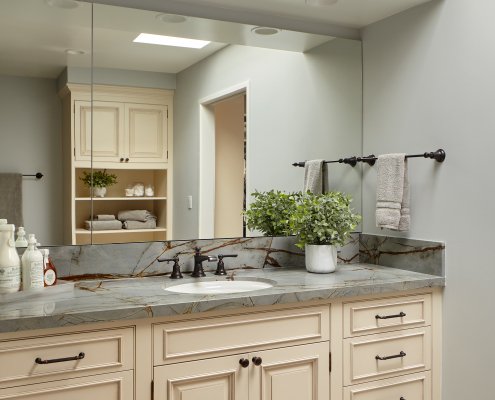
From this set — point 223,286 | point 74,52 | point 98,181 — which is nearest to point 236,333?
point 223,286

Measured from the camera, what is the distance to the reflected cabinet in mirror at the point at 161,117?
2.17 m

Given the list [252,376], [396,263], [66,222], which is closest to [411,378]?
[396,263]

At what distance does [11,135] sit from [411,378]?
1903 mm

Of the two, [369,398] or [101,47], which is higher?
[101,47]

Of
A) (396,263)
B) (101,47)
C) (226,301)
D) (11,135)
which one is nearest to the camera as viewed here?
(226,301)

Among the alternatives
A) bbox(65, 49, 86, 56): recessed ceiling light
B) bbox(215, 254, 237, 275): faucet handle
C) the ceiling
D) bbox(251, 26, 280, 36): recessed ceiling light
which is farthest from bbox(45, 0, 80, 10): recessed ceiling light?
bbox(215, 254, 237, 275): faucet handle

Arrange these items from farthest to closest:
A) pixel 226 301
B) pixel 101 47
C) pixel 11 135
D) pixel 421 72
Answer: pixel 421 72 < pixel 101 47 < pixel 11 135 < pixel 226 301

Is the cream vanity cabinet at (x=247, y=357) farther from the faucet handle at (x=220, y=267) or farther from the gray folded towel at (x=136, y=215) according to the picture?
the gray folded towel at (x=136, y=215)

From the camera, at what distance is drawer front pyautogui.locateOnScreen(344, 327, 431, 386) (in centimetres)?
219

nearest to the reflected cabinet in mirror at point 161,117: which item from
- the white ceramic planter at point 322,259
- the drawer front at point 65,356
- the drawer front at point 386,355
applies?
the white ceramic planter at point 322,259

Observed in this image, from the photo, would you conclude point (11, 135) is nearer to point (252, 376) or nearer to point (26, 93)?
point (26, 93)

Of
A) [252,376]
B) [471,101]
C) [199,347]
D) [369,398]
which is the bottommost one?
[369,398]

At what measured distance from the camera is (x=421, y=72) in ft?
7.98

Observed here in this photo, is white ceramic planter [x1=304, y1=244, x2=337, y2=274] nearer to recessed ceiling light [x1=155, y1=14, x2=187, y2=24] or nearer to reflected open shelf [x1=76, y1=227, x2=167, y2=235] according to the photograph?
reflected open shelf [x1=76, y1=227, x2=167, y2=235]
